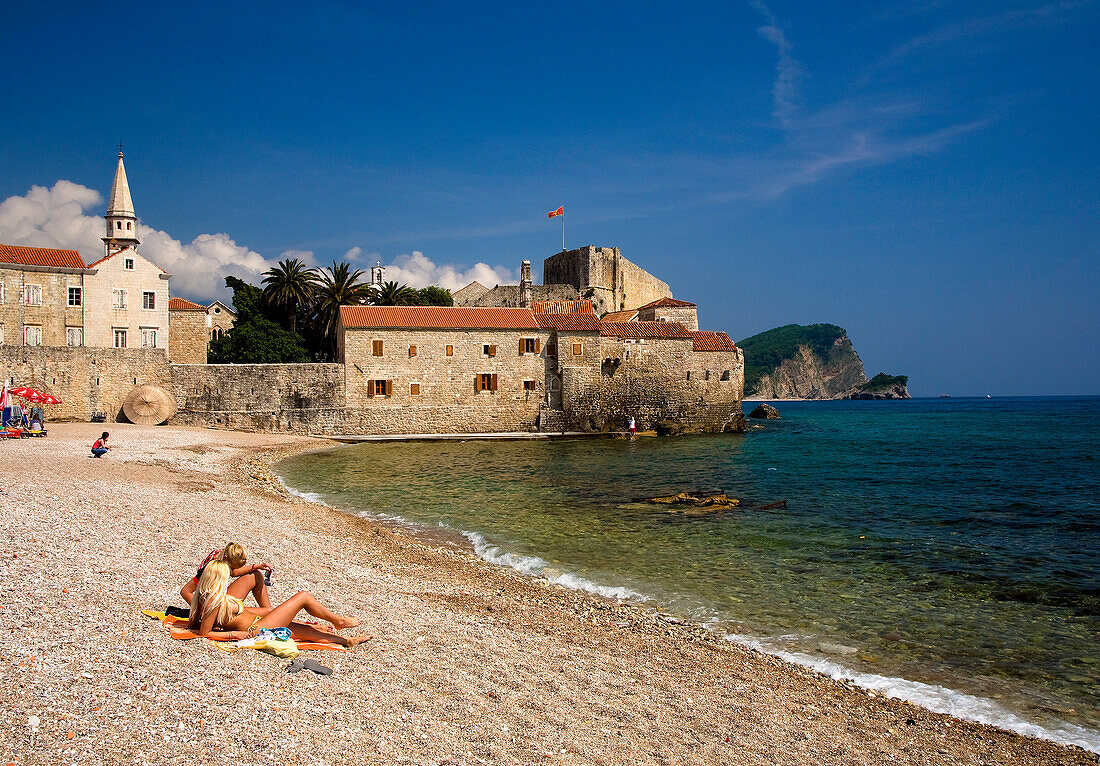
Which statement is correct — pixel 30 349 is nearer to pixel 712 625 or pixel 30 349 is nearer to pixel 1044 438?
pixel 712 625

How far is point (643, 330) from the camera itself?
39969 millimetres

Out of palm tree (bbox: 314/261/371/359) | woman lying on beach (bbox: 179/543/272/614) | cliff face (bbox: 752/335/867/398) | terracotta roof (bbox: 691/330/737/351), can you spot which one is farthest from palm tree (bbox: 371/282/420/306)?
cliff face (bbox: 752/335/867/398)

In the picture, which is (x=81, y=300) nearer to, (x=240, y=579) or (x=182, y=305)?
(x=182, y=305)

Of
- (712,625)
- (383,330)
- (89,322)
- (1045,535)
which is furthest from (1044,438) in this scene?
(89,322)

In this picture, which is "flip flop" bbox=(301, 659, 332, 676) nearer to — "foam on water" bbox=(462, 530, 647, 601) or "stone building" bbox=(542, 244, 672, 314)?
"foam on water" bbox=(462, 530, 647, 601)

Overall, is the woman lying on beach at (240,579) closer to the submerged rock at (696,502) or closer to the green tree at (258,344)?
the submerged rock at (696,502)

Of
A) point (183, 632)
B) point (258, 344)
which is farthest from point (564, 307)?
point (183, 632)

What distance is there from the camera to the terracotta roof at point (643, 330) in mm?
39438

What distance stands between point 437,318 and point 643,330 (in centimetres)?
1237

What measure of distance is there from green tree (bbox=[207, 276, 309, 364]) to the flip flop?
3586cm

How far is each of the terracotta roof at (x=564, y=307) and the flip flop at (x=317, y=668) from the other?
37194 millimetres

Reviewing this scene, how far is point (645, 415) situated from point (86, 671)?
36079 millimetres

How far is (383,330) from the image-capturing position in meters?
36.0

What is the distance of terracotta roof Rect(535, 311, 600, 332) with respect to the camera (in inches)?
1501
